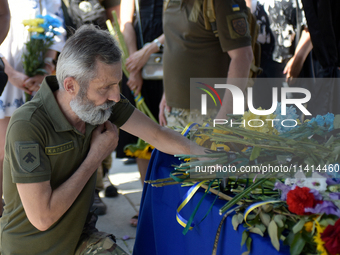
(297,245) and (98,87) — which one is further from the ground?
(98,87)

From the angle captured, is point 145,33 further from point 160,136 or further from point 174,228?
point 174,228

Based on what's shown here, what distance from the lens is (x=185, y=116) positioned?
237 cm

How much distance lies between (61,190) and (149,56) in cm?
164

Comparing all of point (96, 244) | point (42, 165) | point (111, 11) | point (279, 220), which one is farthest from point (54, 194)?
point (111, 11)

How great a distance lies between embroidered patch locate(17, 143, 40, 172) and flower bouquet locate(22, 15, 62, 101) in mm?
1436

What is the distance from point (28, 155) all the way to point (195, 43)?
122 cm

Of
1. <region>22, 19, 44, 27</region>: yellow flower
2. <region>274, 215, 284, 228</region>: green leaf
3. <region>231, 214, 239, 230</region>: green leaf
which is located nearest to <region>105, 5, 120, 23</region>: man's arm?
<region>22, 19, 44, 27</region>: yellow flower

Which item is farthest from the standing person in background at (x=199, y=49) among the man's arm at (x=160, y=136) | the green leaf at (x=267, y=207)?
the green leaf at (x=267, y=207)

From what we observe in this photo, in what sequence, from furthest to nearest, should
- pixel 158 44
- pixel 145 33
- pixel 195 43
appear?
1. pixel 145 33
2. pixel 158 44
3. pixel 195 43

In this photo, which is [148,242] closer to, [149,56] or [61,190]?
[61,190]

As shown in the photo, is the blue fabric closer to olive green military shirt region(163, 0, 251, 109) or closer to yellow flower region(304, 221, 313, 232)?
yellow flower region(304, 221, 313, 232)

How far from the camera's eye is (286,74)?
11.1 feet

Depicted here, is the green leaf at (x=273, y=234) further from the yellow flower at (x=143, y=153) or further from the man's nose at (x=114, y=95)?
the yellow flower at (x=143, y=153)

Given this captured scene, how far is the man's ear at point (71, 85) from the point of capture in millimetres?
1456
